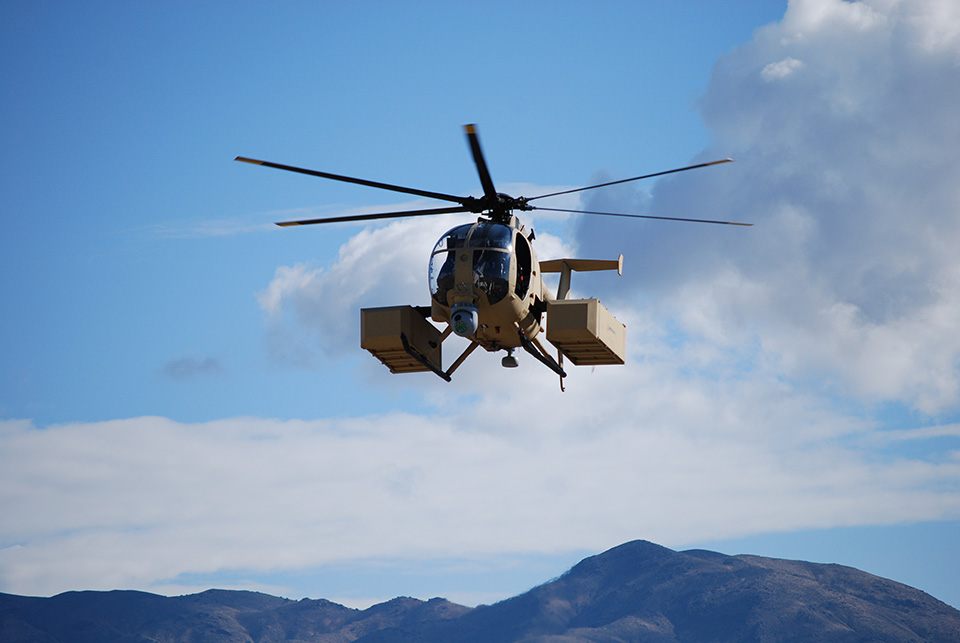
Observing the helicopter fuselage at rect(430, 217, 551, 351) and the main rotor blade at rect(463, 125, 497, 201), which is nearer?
the main rotor blade at rect(463, 125, 497, 201)

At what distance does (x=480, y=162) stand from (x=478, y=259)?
2.65m

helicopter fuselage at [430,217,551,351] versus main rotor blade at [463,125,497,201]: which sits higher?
main rotor blade at [463,125,497,201]

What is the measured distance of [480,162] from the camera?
3272 cm

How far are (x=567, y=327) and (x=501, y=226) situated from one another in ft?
10.6

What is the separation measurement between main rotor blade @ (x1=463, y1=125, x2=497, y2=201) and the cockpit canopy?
1.10 meters

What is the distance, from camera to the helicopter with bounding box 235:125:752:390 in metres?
33.8

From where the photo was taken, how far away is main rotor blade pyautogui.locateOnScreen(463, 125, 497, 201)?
30438 mm

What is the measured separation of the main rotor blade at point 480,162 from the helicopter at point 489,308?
4 centimetres

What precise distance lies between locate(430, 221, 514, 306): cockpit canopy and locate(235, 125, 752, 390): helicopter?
1.0 inches

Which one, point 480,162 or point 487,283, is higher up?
point 480,162

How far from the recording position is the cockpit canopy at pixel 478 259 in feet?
111

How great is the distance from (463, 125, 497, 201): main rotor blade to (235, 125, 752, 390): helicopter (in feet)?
0.13

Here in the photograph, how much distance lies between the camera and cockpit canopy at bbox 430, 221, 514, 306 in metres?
33.8

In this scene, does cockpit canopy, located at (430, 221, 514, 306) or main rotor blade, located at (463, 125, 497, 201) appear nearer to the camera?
main rotor blade, located at (463, 125, 497, 201)
